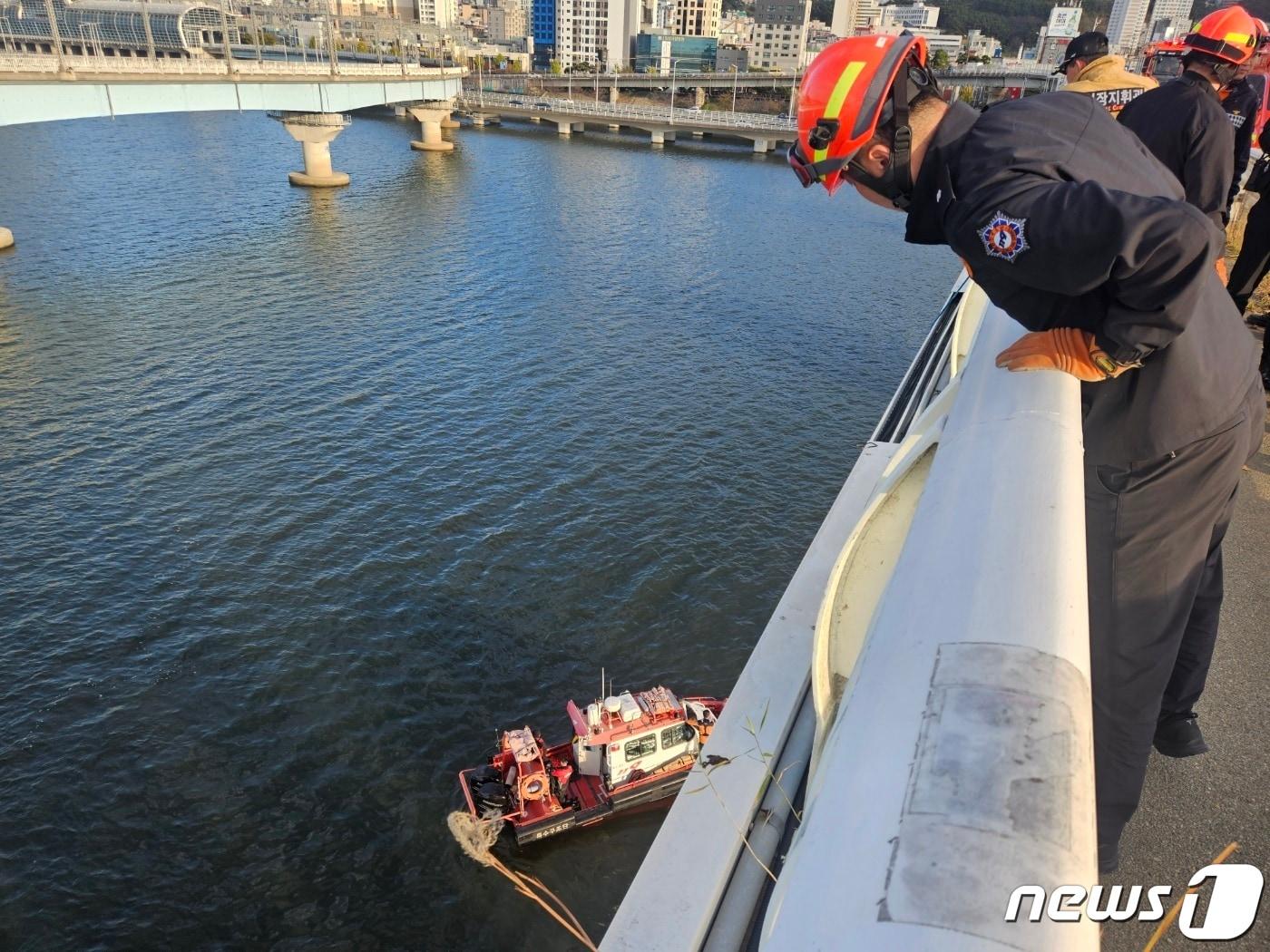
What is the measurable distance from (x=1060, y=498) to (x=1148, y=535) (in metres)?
1.27

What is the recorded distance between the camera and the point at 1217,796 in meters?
4.25

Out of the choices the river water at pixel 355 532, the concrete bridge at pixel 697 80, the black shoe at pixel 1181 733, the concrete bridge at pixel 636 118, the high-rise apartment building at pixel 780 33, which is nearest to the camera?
the black shoe at pixel 1181 733

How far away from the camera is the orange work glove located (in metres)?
2.74

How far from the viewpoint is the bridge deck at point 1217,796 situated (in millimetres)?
3807

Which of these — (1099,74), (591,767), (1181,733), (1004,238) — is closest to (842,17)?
(591,767)

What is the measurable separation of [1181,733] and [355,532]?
2120 cm

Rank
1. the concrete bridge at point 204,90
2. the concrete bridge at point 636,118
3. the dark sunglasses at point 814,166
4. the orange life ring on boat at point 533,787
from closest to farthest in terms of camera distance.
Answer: the dark sunglasses at point 814,166 → the orange life ring on boat at point 533,787 → the concrete bridge at point 204,90 → the concrete bridge at point 636,118

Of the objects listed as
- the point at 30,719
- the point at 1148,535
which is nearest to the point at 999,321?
the point at 1148,535

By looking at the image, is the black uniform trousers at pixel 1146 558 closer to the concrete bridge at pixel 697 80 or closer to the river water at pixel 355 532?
the river water at pixel 355 532

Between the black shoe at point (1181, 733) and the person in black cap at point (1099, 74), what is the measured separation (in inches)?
211

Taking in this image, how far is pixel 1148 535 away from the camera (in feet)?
9.69

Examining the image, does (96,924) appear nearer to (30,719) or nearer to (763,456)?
(30,719)

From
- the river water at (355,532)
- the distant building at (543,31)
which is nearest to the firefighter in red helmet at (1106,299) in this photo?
the river water at (355,532)

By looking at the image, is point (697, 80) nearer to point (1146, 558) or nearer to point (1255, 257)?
point (1255, 257)
